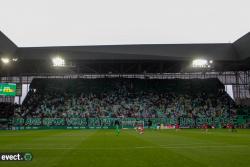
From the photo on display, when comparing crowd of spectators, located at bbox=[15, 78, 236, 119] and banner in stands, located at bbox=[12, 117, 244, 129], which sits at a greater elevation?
crowd of spectators, located at bbox=[15, 78, 236, 119]

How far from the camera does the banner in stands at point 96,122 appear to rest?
190 ft

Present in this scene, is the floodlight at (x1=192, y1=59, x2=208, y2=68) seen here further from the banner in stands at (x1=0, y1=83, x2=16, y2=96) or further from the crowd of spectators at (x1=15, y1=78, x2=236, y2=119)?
the banner in stands at (x1=0, y1=83, x2=16, y2=96)

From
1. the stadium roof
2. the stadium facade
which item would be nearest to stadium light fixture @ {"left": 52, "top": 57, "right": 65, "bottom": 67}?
the stadium facade

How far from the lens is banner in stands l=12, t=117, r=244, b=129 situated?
57.9 metres

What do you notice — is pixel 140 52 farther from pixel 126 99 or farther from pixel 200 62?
pixel 126 99

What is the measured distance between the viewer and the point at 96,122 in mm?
58938

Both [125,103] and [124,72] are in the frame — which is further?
[124,72]

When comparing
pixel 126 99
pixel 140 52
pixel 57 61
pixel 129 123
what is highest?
pixel 140 52

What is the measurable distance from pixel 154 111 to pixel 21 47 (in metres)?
28.5

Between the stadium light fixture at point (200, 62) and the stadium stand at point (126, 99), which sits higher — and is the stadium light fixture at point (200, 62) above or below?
above

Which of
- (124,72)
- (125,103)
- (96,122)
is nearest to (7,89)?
(96,122)

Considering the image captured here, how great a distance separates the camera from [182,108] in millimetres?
63031

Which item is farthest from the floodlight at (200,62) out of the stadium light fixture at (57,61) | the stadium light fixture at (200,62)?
the stadium light fixture at (57,61)

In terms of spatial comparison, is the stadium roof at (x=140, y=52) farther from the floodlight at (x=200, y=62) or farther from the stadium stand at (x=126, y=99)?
the stadium stand at (x=126, y=99)
